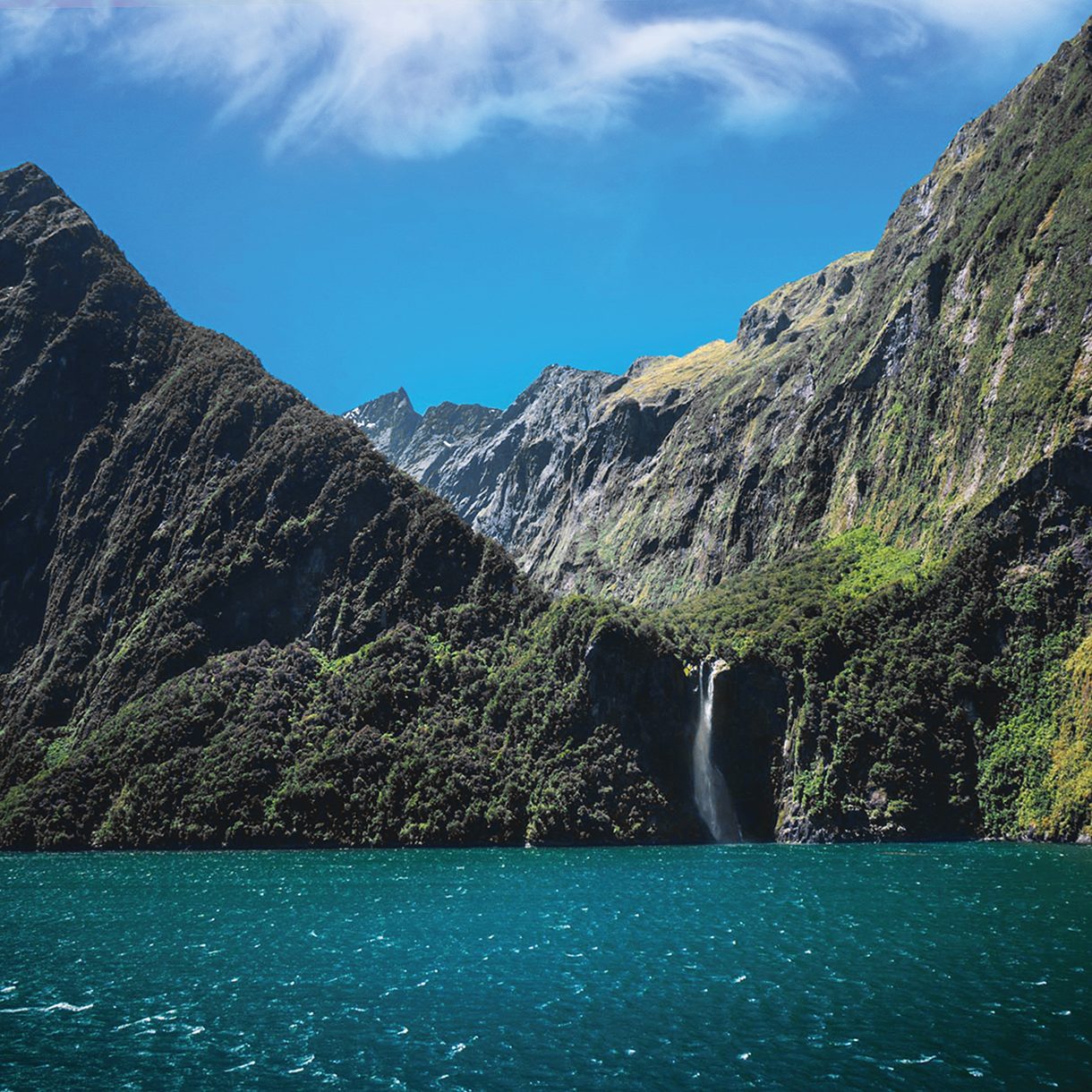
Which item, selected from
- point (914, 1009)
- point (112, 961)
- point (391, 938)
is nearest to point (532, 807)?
point (391, 938)

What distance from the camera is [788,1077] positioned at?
3203cm

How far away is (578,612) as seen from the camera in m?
134

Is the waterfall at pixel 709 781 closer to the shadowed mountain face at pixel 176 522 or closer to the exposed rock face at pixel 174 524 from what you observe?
the exposed rock face at pixel 174 524

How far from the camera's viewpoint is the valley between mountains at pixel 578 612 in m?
113

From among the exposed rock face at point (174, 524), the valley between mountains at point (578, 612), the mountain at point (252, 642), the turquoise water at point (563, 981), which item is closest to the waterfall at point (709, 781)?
the valley between mountains at point (578, 612)

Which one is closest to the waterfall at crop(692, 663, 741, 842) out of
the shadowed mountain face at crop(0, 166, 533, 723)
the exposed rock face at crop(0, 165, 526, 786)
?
the exposed rock face at crop(0, 165, 526, 786)

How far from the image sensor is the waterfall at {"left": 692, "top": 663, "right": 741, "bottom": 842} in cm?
11800

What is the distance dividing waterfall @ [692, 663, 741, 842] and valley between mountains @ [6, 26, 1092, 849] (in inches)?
14.0

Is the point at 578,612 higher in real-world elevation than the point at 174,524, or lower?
lower

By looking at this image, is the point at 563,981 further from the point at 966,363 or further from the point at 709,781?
the point at 966,363

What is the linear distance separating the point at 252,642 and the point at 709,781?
7174 cm

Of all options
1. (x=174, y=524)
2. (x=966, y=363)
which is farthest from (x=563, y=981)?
(x=174, y=524)

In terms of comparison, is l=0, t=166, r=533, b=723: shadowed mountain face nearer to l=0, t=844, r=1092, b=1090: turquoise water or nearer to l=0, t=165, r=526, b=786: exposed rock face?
l=0, t=165, r=526, b=786: exposed rock face

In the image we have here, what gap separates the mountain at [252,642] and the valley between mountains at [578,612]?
0.48 meters
